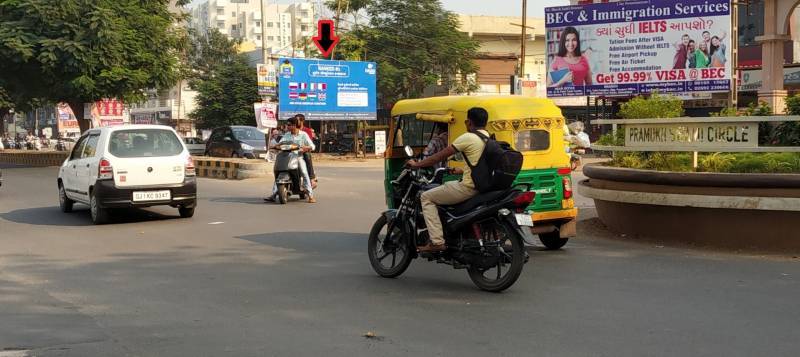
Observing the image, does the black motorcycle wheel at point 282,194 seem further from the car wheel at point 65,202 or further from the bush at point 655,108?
the bush at point 655,108

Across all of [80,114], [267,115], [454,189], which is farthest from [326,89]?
[454,189]

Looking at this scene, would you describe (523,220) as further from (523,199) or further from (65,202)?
(65,202)

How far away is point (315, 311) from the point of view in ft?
20.5

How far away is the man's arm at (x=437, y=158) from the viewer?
7155 millimetres

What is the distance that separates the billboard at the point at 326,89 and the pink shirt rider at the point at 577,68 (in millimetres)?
12111

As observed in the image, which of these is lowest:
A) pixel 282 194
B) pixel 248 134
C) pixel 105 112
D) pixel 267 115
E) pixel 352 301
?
pixel 352 301

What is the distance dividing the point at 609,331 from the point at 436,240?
6.47ft

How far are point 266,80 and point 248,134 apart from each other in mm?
4435

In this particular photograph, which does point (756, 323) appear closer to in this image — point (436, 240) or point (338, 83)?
point (436, 240)

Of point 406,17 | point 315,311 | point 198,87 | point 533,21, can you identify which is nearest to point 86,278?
point 315,311

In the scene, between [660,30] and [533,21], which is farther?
[533,21]

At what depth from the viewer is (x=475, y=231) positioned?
7.05 m

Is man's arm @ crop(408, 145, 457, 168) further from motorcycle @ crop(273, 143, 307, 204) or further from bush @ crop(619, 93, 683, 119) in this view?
motorcycle @ crop(273, 143, 307, 204)

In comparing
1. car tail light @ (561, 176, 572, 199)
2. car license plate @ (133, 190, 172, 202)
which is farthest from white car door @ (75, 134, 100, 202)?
car tail light @ (561, 176, 572, 199)
